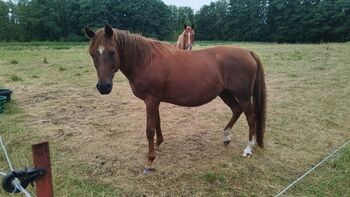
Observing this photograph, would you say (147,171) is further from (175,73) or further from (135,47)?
(135,47)

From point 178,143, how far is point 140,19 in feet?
158

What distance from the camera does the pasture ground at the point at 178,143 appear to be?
369cm

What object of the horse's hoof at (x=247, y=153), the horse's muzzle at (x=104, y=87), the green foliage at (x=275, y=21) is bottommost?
the horse's hoof at (x=247, y=153)

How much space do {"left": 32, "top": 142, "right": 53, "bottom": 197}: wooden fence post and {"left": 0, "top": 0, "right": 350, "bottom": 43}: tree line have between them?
42.9 meters

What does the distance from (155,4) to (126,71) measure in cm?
5488

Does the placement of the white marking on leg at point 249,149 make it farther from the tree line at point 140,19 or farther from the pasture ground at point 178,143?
the tree line at point 140,19

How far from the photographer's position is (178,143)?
4.89 meters

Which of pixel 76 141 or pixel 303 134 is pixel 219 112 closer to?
pixel 303 134

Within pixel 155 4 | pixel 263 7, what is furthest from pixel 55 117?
→ pixel 263 7

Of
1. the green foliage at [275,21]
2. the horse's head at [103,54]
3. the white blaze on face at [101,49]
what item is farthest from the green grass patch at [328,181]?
the green foliage at [275,21]

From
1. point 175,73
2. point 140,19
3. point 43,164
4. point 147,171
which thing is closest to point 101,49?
point 175,73

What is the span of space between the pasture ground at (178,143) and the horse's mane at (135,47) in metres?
1.45

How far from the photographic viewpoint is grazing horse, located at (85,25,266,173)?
11.4 feet

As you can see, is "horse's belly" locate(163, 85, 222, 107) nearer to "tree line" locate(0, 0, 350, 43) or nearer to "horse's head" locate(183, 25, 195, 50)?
"horse's head" locate(183, 25, 195, 50)
